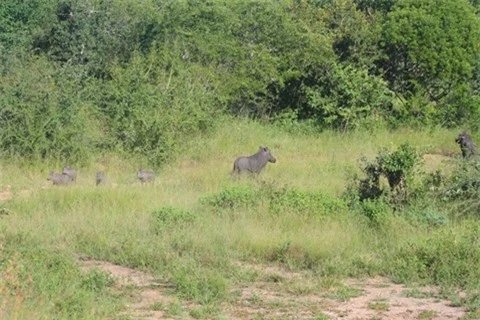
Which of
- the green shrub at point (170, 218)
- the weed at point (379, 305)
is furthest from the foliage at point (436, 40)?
the weed at point (379, 305)

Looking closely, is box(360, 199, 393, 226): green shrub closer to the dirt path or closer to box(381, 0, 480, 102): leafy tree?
the dirt path

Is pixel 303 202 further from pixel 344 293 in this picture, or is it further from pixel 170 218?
pixel 344 293

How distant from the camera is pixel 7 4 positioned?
26.2m

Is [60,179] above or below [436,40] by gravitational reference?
below

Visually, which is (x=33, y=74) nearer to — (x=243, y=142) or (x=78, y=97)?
(x=78, y=97)

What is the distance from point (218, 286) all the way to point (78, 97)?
32.0 feet

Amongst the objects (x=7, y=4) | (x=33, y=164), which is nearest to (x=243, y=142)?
(x=33, y=164)

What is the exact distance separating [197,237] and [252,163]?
14.1ft

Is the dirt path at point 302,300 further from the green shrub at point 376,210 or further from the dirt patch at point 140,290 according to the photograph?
the green shrub at point 376,210

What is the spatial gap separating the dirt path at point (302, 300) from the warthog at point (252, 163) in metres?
5.02

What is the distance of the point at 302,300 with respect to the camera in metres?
7.73

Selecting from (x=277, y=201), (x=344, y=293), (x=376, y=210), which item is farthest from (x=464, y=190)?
(x=344, y=293)

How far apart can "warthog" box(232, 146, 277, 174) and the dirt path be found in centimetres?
502

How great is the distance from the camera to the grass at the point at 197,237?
7.67 m
